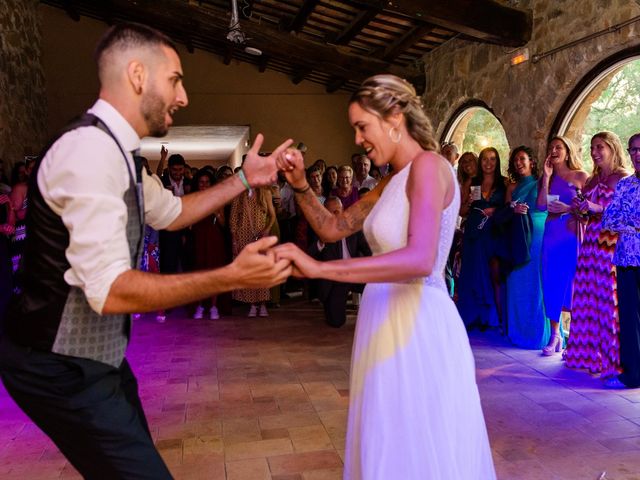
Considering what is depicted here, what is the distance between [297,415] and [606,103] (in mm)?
5469

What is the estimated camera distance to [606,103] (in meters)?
6.86

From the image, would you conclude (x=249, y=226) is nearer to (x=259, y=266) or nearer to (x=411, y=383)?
A: (x=411, y=383)

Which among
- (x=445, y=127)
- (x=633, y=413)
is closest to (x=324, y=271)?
(x=633, y=413)

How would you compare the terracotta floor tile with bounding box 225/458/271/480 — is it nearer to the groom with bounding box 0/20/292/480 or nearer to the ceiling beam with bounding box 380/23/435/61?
the groom with bounding box 0/20/292/480

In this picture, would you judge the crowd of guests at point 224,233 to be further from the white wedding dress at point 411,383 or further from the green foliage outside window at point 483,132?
the white wedding dress at point 411,383

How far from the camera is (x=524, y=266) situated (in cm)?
515

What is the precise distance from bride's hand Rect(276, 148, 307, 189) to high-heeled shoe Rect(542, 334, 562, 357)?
11.4 feet

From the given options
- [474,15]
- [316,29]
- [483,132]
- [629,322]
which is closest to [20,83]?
[316,29]

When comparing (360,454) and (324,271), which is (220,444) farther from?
(324,271)

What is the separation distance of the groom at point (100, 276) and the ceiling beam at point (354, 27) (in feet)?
20.9

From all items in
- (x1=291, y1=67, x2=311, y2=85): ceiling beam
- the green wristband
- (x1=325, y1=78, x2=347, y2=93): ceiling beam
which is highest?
(x1=291, y1=67, x2=311, y2=85): ceiling beam

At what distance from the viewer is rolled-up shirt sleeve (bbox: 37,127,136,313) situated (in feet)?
3.94

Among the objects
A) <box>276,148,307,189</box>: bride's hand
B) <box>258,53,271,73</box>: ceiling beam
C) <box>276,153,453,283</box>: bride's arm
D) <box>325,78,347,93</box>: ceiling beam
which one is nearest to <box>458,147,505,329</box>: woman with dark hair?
<box>276,148,307,189</box>: bride's hand

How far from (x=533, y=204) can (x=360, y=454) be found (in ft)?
12.8
